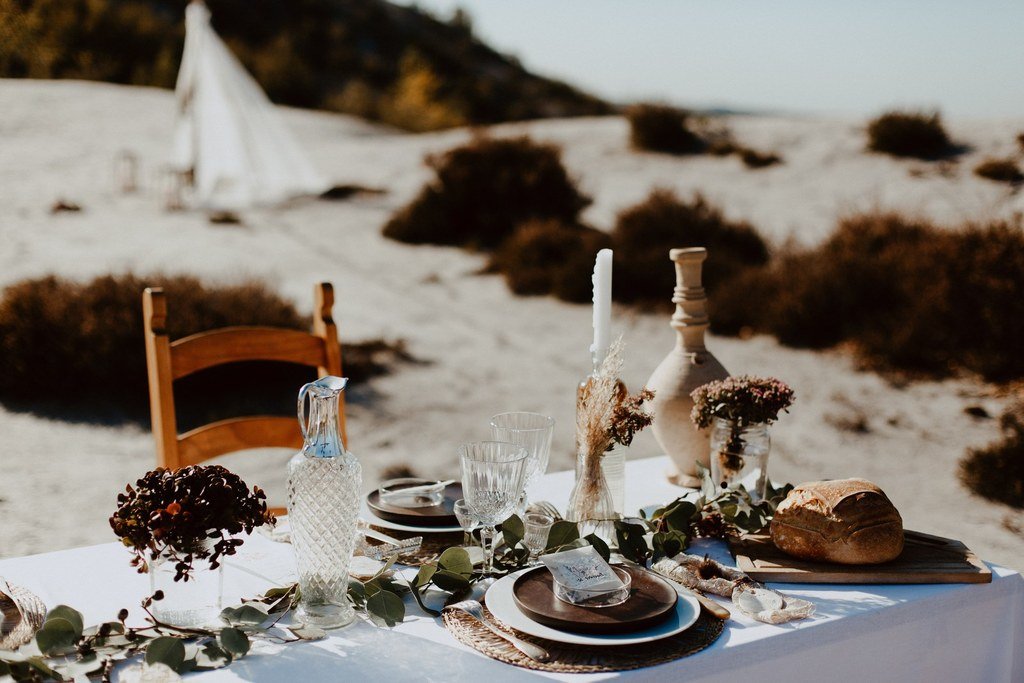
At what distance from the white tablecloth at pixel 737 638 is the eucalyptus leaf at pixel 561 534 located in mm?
200

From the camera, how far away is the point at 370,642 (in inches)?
47.0

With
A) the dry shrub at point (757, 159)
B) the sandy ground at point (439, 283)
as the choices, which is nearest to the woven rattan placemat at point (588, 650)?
the sandy ground at point (439, 283)

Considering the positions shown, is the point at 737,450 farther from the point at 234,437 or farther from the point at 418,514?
the point at 234,437

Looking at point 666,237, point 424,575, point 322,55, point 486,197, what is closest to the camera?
point 424,575

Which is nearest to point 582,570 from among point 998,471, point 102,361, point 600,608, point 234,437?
point 600,608

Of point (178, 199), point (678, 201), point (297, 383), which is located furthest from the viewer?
point (178, 199)

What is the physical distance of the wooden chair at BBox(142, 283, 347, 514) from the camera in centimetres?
187

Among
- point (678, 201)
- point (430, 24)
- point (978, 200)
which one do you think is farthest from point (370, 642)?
point (430, 24)

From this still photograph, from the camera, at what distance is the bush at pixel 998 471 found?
4.44 metres

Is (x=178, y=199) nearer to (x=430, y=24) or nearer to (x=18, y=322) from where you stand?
(x=18, y=322)

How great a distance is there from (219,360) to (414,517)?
2.26ft

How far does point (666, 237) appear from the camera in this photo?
27.5 ft

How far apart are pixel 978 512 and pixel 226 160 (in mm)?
9066

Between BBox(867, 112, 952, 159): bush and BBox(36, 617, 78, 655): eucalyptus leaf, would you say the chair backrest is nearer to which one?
BBox(36, 617, 78, 655): eucalyptus leaf
